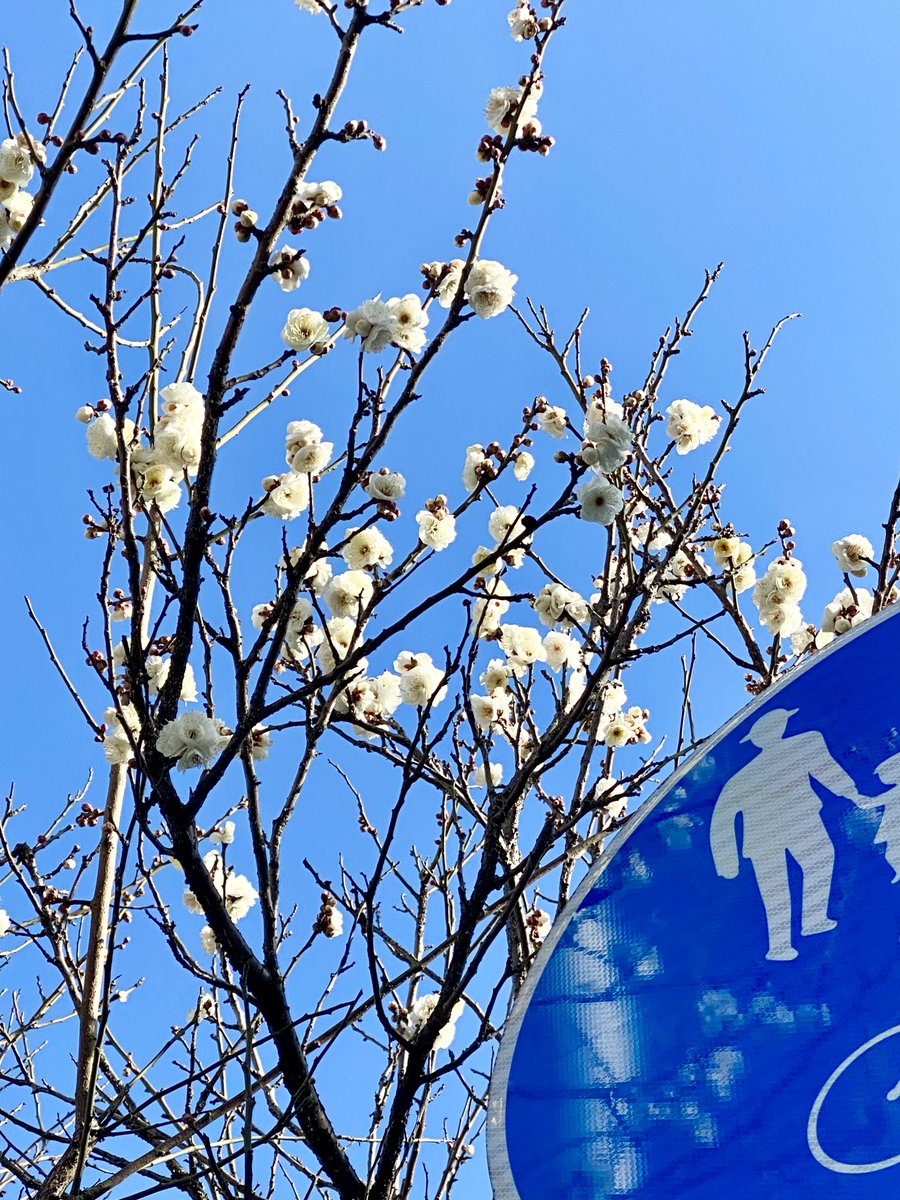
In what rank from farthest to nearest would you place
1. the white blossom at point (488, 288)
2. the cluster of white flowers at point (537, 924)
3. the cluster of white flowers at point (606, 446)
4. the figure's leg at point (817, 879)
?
the cluster of white flowers at point (537, 924) → the white blossom at point (488, 288) → the cluster of white flowers at point (606, 446) → the figure's leg at point (817, 879)

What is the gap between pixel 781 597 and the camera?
4.19 m

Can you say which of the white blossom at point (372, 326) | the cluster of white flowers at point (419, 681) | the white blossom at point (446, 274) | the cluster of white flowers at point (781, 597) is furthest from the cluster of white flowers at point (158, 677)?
the cluster of white flowers at point (781, 597)

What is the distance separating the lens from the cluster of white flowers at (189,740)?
270 cm

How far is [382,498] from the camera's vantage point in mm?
2971

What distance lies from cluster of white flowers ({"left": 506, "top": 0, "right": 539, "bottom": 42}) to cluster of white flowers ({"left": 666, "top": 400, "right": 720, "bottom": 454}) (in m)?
1.77

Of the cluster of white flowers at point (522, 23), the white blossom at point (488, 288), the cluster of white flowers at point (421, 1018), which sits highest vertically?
the cluster of white flowers at point (522, 23)

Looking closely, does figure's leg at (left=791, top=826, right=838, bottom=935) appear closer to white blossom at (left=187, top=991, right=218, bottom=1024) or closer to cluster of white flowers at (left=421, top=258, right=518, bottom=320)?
cluster of white flowers at (left=421, top=258, right=518, bottom=320)

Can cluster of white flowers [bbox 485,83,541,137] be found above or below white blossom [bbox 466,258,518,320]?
above

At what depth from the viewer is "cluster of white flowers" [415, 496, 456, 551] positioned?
327cm

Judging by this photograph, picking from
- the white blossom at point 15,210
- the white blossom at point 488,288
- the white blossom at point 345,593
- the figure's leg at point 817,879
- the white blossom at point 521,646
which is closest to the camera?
the figure's leg at point 817,879

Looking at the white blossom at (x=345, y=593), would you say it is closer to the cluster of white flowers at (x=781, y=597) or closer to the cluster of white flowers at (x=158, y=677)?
the cluster of white flowers at (x=158, y=677)

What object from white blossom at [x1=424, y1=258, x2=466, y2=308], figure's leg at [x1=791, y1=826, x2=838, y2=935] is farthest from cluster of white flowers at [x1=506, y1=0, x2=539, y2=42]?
figure's leg at [x1=791, y1=826, x2=838, y2=935]

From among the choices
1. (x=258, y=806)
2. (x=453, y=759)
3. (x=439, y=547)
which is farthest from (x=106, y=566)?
(x=453, y=759)

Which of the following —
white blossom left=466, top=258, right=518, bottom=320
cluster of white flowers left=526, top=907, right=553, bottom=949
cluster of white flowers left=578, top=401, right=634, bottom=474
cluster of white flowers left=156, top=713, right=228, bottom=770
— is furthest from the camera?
cluster of white flowers left=526, top=907, right=553, bottom=949
